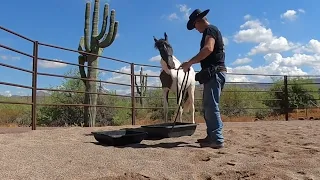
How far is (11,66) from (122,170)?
12.7ft

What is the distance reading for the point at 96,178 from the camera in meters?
2.53

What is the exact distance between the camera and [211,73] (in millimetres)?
4109

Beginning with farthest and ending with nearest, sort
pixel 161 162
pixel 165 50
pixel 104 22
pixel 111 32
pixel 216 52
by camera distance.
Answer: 1. pixel 104 22
2. pixel 111 32
3. pixel 165 50
4. pixel 216 52
5. pixel 161 162

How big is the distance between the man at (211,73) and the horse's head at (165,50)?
2056 mm

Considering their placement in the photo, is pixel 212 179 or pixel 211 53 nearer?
pixel 212 179

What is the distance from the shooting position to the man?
404 centimetres

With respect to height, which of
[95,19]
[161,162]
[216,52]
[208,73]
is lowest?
[161,162]

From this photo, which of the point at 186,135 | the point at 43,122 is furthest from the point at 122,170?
Result: the point at 43,122

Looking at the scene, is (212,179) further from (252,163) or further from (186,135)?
(186,135)

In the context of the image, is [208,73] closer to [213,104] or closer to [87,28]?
[213,104]

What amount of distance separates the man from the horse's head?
2056 millimetres

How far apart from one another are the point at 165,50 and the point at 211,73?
7.63 ft

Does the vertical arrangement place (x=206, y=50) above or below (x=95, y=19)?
below

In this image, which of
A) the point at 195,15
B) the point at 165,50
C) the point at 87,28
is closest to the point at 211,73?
the point at 195,15
